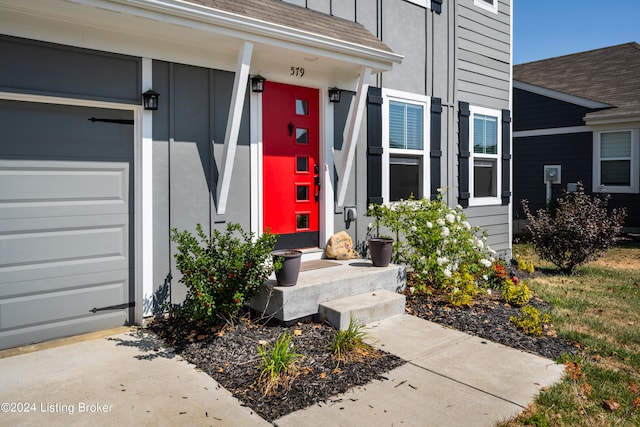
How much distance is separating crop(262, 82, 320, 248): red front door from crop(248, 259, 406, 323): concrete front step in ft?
1.49

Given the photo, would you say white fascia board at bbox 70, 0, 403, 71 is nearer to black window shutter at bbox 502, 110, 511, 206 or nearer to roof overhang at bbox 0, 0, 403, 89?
roof overhang at bbox 0, 0, 403, 89

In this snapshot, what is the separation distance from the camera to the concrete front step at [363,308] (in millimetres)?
3879

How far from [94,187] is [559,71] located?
14.9m

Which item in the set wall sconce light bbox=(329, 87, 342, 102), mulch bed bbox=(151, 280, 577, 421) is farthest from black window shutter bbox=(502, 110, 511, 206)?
wall sconce light bbox=(329, 87, 342, 102)

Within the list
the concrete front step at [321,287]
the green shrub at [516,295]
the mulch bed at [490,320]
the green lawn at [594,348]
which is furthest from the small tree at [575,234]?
the concrete front step at [321,287]

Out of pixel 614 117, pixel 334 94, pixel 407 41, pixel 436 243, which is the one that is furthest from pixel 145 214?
pixel 614 117

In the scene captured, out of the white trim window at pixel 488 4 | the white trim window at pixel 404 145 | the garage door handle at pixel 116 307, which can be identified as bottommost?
the garage door handle at pixel 116 307

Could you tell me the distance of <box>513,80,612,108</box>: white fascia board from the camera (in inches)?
452

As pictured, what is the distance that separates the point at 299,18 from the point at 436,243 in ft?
9.51

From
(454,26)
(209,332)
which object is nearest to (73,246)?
(209,332)

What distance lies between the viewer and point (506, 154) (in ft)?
25.6

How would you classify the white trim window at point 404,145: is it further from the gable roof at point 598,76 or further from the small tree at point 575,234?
the gable roof at point 598,76

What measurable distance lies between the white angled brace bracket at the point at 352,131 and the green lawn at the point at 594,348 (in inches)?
103

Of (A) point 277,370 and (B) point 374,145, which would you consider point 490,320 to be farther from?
(B) point 374,145
